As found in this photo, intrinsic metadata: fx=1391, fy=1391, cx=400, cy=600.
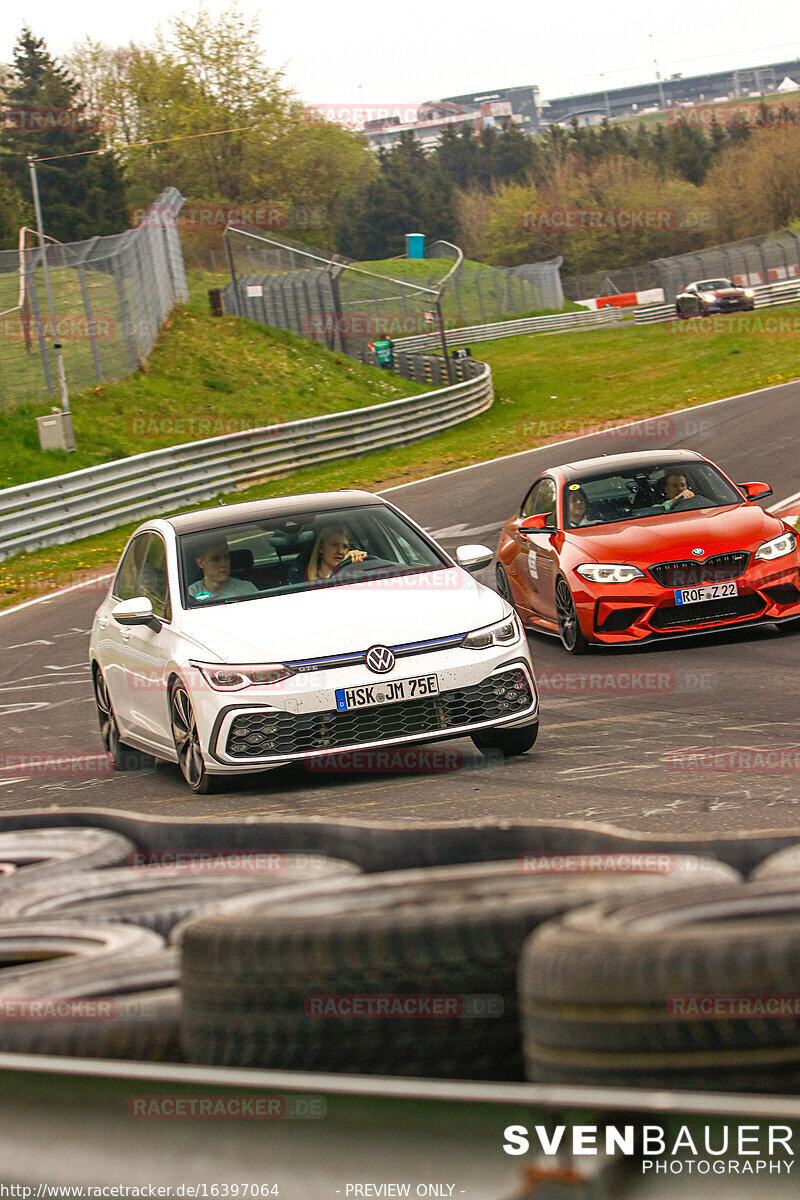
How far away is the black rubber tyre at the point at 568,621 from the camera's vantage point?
1137 centimetres

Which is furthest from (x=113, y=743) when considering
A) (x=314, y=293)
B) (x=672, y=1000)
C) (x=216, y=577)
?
(x=314, y=293)

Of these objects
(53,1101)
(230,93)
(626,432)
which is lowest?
(626,432)

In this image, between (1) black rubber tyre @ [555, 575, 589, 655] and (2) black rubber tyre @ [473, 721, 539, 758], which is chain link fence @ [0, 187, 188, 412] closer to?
(1) black rubber tyre @ [555, 575, 589, 655]

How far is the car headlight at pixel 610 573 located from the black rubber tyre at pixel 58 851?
6.51 meters

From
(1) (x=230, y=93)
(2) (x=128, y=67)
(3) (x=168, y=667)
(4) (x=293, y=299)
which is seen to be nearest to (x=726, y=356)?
(4) (x=293, y=299)

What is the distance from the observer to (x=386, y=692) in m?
7.04

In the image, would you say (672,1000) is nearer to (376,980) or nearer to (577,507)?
(376,980)

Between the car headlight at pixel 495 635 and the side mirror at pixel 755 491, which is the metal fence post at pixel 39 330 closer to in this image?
the side mirror at pixel 755 491

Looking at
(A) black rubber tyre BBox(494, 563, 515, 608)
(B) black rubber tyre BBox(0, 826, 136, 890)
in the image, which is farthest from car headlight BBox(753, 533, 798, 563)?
(B) black rubber tyre BBox(0, 826, 136, 890)

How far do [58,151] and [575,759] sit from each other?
7515 cm

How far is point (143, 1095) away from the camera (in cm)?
243

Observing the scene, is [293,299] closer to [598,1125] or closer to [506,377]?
[506,377]

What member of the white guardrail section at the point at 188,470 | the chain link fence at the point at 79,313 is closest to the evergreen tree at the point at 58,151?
the chain link fence at the point at 79,313

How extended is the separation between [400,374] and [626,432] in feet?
44.4
